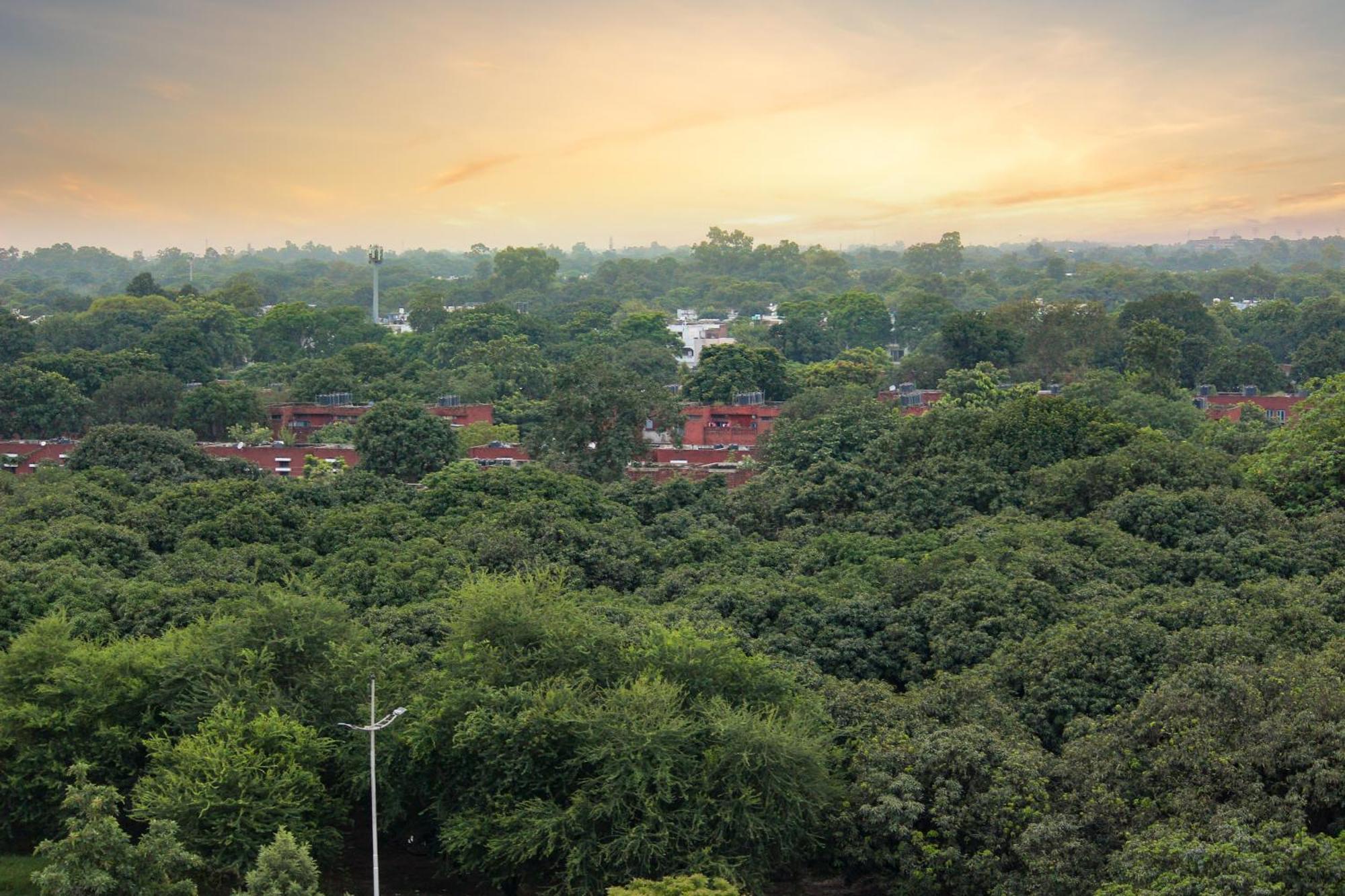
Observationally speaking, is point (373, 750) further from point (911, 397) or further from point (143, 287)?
point (143, 287)

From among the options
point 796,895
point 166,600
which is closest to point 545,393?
point 166,600

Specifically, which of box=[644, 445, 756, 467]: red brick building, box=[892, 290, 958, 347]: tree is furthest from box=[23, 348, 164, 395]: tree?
box=[892, 290, 958, 347]: tree

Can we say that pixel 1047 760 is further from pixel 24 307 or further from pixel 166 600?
pixel 24 307

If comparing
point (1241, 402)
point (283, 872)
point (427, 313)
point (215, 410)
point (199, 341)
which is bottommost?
point (283, 872)

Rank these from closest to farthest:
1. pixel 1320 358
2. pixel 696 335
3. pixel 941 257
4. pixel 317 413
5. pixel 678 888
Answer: pixel 678 888 < pixel 317 413 < pixel 1320 358 < pixel 696 335 < pixel 941 257

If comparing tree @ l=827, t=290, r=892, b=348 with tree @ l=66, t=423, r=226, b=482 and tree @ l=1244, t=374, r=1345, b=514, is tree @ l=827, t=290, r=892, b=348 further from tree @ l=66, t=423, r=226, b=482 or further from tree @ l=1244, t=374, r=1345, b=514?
tree @ l=66, t=423, r=226, b=482

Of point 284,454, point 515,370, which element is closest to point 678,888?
point 284,454
